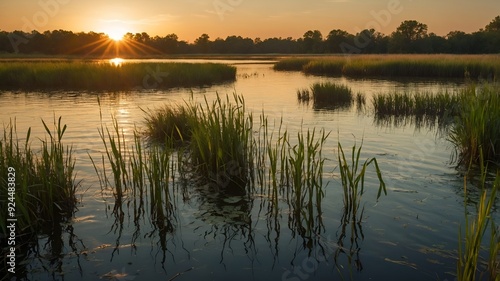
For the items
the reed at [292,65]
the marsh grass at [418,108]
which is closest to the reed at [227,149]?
the marsh grass at [418,108]

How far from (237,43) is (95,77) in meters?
135

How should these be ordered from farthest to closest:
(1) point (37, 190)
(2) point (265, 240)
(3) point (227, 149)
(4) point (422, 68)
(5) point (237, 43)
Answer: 1. (5) point (237, 43)
2. (4) point (422, 68)
3. (3) point (227, 149)
4. (1) point (37, 190)
5. (2) point (265, 240)

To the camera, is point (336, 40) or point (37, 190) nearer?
point (37, 190)

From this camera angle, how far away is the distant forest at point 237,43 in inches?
4067

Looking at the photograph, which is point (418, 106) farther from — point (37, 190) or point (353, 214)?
point (37, 190)

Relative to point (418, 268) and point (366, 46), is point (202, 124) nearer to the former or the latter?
point (418, 268)

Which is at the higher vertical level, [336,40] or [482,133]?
[336,40]

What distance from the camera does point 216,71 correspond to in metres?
39.8

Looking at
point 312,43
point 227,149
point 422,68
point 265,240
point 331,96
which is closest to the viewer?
point 265,240

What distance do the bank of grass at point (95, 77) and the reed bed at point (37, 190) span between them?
25.1m

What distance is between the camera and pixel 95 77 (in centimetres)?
3225

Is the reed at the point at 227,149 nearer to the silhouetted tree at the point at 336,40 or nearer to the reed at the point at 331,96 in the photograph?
the reed at the point at 331,96

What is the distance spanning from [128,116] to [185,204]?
1211 cm

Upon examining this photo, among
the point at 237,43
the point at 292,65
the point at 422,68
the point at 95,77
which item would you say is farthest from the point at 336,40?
the point at 95,77
